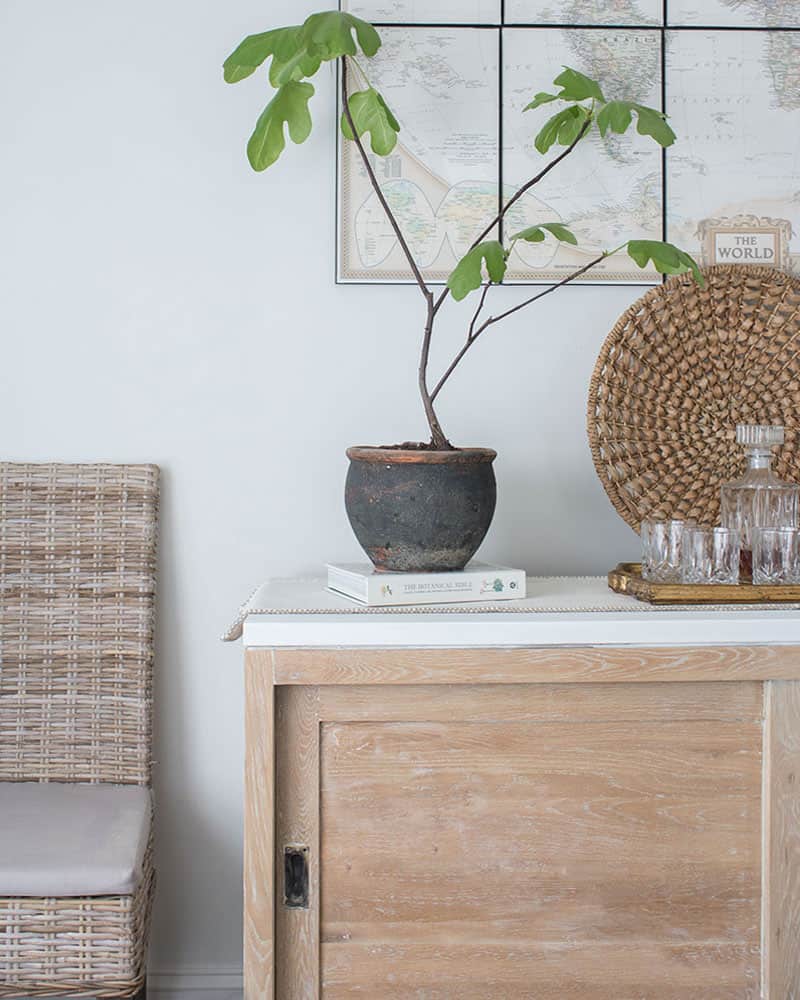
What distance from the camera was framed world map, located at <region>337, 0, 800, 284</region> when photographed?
1.85 m

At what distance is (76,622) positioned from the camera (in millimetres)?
1780

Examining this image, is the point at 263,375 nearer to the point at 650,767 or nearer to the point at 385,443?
the point at 385,443

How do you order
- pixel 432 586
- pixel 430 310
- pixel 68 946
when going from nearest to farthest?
1. pixel 68 946
2. pixel 432 586
3. pixel 430 310

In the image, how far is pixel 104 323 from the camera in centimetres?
186

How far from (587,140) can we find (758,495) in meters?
0.72

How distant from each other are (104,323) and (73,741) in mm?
737

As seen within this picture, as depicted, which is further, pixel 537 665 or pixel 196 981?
pixel 196 981

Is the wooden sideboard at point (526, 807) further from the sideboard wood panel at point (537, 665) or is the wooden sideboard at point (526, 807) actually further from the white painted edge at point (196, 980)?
the white painted edge at point (196, 980)

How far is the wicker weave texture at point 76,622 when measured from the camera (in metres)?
1.76

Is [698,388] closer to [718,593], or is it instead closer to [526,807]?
[718,593]

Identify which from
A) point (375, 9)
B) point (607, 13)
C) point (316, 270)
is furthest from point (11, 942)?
point (607, 13)

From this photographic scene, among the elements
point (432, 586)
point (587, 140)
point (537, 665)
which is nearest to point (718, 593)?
point (537, 665)

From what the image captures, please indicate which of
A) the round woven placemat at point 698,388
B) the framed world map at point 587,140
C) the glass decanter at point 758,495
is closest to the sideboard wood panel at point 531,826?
the glass decanter at point 758,495

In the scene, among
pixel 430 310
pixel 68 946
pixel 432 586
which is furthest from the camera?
pixel 430 310
